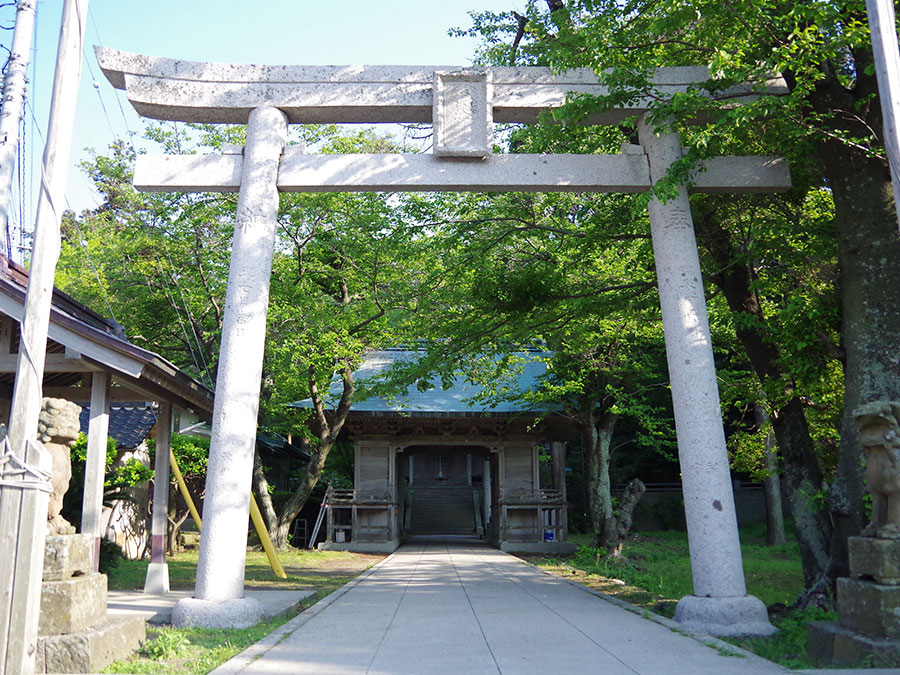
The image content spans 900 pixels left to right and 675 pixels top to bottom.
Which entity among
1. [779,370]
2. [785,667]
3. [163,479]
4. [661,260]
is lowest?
[785,667]

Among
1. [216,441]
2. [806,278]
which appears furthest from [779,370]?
[216,441]

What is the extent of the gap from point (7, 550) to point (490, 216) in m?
7.99

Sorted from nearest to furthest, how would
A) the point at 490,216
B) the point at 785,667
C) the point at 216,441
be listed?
the point at 785,667 → the point at 216,441 → the point at 490,216

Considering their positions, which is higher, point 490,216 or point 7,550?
point 490,216

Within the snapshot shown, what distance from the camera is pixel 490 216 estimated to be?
10641 mm

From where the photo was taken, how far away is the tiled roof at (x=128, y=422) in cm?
1362

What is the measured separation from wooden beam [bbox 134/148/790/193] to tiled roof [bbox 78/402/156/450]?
7225 mm

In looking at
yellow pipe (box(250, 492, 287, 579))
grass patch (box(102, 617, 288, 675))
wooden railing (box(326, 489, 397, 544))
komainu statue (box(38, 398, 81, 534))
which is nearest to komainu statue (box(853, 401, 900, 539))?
grass patch (box(102, 617, 288, 675))

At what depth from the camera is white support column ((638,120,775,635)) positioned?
6531 mm

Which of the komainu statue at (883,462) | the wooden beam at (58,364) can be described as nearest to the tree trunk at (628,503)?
the komainu statue at (883,462)

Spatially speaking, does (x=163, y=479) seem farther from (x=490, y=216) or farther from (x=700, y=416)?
(x=700, y=416)

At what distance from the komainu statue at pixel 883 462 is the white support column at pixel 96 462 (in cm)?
772

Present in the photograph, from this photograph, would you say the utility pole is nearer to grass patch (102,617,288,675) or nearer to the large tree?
grass patch (102,617,288,675)

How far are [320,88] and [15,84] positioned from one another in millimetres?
4965
